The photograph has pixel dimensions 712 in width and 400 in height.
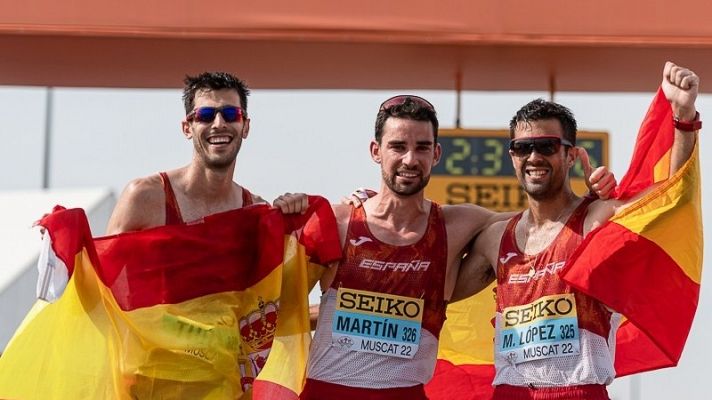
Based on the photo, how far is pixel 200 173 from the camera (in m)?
7.61

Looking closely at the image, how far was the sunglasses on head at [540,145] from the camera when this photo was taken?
723 centimetres

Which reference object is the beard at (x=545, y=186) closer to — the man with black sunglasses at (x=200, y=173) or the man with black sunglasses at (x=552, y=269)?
the man with black sunglasses at (x=552, y=269)

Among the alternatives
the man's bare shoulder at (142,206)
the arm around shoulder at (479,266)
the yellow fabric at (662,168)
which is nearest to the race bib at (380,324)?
the arm around shoulder at (479,266)

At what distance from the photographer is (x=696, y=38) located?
10023 mm

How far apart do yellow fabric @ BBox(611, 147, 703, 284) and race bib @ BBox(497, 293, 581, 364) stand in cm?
49

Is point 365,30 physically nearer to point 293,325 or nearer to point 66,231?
point 293,325

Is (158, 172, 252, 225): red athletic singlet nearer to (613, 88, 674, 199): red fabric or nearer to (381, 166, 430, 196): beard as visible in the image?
(381, 166, 430, 196): beard

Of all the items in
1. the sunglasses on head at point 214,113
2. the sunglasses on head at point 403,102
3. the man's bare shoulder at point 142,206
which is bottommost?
the man's bare shoulder at point 142,206

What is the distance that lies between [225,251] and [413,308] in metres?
0.94

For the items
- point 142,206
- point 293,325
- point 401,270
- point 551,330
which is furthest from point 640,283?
point 142,206

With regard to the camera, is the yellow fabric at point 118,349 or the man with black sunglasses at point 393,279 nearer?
the yellow fabric at point 118,349

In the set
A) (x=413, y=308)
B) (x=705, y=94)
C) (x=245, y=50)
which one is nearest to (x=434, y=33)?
(x=245, y=50)

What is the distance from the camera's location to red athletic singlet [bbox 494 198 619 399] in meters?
7.11

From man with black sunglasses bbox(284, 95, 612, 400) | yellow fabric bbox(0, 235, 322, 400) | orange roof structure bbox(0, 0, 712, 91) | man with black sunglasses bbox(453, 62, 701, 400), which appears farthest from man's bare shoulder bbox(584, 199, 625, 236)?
orange roof structure bbox(0, 0, 712, 91)
